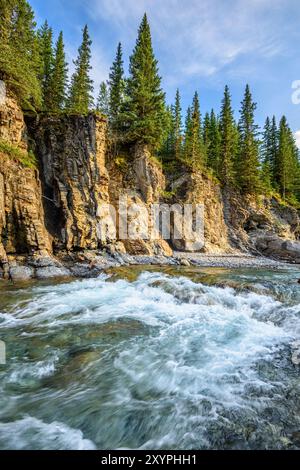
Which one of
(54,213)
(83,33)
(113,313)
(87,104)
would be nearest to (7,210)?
(54,213)

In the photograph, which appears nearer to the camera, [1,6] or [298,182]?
[1,6]

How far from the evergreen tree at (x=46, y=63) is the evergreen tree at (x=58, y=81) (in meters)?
0.33

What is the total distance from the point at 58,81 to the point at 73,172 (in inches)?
527

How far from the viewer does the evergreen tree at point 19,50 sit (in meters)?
18.9

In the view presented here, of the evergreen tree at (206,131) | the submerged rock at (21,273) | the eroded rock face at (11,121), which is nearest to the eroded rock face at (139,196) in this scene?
the eroded rock face at (11,121)

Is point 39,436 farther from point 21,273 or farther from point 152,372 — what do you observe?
point 21,273

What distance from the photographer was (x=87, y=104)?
29.7 metres

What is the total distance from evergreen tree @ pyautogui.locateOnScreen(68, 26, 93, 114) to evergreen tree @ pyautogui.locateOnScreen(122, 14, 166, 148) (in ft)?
16.2

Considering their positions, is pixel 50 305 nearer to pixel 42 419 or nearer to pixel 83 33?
pixel 42 419

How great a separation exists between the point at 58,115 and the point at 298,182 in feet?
131

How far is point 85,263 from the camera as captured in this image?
19.0 metres

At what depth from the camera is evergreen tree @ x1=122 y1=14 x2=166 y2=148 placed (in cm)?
2734

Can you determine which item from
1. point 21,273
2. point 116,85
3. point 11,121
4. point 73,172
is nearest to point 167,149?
point 116,85

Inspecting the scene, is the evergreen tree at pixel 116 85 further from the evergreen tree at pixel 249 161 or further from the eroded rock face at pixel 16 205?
the evergreen tree at pixel 249 161
